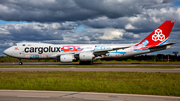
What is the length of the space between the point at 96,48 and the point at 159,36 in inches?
537

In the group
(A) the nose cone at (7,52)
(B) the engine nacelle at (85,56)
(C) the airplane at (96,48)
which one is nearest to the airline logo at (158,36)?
(C) the airplane at (96,48)

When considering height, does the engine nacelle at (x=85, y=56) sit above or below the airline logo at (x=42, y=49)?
below

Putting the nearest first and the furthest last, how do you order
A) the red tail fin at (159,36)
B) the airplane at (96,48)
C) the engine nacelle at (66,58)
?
the engine nacelle at (66,58)
the airplane at (96,48)
the red tail fin at (159,36)

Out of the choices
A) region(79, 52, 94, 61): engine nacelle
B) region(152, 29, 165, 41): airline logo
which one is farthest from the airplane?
Answer: region(79, 52, 94, 61): engine nacelle

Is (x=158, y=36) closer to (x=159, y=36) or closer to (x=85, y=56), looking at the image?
(x=159, y=36)

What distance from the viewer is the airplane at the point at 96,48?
35.5 meters

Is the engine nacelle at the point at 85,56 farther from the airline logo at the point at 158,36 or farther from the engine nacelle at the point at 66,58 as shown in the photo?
the airline logo at the point at 158,36

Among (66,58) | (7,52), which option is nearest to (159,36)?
(66,58)

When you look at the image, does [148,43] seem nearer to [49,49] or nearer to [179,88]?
[49,49]

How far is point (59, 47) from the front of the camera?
3591 cm

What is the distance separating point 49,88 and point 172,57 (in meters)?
57.0

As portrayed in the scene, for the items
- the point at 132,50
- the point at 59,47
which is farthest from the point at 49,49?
the point at 132,50

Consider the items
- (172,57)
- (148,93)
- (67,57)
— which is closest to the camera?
(148,93)

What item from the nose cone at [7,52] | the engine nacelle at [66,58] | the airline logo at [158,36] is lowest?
the engine nacelle at [66,58]
